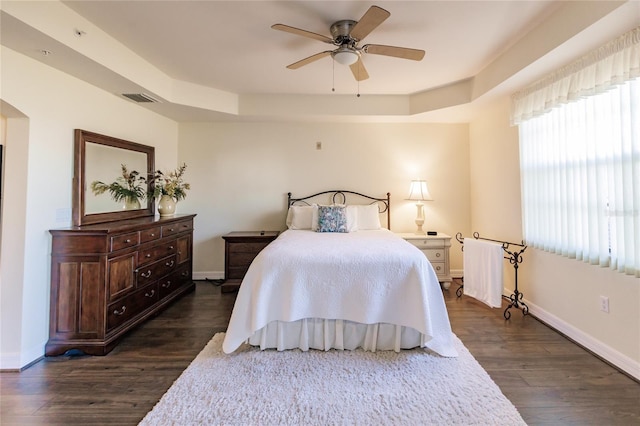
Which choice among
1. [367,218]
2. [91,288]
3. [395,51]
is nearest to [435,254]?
[367,218]

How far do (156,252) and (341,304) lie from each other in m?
2.22

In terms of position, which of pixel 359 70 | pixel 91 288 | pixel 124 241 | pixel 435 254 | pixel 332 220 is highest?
pixel 359 70

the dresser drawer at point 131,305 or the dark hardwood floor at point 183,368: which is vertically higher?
the dresser drawer at point 131,305

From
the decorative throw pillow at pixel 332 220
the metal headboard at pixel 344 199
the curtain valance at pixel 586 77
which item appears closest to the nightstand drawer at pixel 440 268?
the metal headboard at pixel 344 199

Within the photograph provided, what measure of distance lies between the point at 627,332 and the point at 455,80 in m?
2.96

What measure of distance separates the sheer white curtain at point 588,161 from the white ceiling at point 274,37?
28cm

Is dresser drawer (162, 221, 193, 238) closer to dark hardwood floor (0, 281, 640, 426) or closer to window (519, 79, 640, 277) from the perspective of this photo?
dark hardwood floor (0, 281, 640, 426)

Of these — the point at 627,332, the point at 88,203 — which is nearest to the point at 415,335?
the point at 627,332

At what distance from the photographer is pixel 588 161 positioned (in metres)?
2.34

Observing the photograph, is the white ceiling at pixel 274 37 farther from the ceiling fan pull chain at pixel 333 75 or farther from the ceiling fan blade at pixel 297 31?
the ceiling fan blade at pixel 297 31

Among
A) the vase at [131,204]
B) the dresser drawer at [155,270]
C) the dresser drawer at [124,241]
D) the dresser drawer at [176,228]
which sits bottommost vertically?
the dresser drawer at [155,270]

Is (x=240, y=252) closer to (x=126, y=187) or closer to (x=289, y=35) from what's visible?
(x=126, y=187)

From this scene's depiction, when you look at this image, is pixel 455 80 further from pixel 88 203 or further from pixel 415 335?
pixel 88 203

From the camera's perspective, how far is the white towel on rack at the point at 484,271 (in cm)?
308
